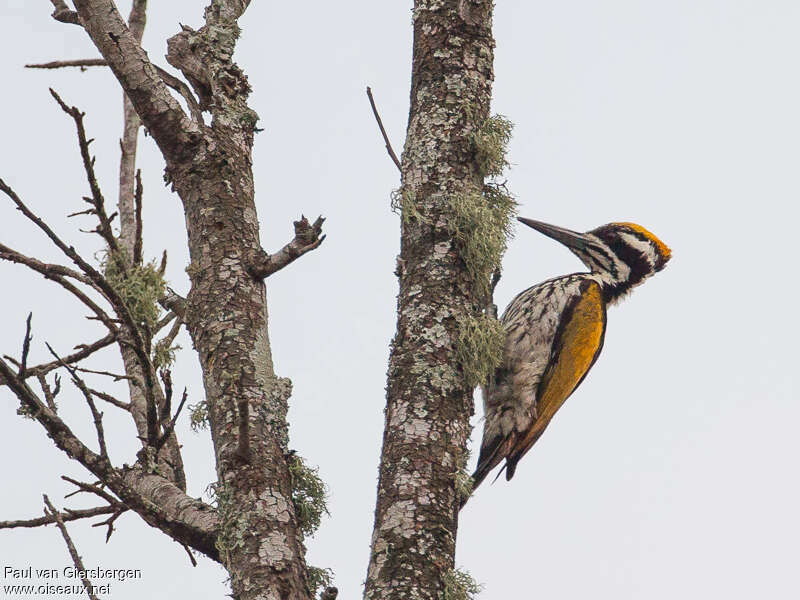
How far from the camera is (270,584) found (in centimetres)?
230

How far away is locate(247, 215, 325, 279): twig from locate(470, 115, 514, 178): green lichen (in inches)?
27.7

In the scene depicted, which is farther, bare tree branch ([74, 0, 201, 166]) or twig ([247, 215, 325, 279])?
bare tree branch ([74, 0, 201, 166])

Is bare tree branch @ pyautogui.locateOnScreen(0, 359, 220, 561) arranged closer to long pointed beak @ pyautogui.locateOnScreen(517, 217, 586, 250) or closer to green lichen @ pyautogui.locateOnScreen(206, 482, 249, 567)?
green lichen @ pyautogui.locateOnScreen(206, 482, 249, 567)

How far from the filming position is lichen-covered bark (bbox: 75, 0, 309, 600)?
7.80 feet

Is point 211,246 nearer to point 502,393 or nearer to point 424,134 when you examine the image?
point 424,134

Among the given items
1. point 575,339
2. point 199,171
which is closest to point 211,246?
point 199,171

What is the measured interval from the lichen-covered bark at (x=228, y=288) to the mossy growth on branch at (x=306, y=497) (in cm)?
8

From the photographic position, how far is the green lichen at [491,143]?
306cm

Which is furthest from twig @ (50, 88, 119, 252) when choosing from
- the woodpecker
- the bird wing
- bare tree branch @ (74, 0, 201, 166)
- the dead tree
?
the bird wing

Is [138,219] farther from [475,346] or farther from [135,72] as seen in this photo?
[475,346]

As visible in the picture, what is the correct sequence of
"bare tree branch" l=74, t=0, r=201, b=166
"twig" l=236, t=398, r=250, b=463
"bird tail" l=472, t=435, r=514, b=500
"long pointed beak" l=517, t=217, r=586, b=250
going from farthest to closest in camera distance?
1. "long pointed beak" l=517, t=217, r=586, b=250
2. "bird tail" l=472, t=435, r=514, b=500
3. "bare tree branch" l=74, t=0, r=201, b=166
4. "twig" l=236, t=398, r=250, b=463

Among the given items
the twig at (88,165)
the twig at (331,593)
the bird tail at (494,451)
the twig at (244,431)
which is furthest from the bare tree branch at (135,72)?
the bird tail at (494,451)

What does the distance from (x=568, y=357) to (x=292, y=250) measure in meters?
2.53

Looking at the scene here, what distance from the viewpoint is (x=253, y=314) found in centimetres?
271
